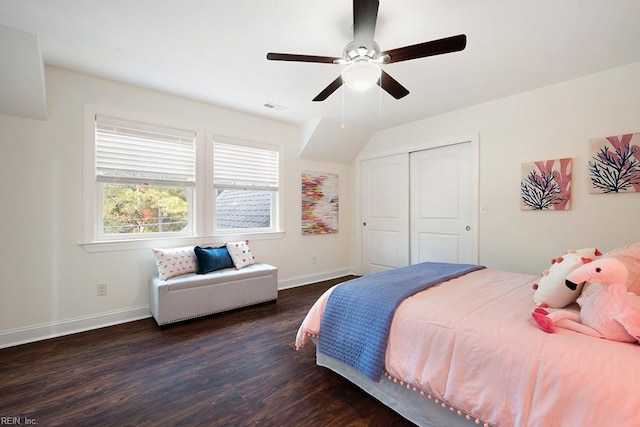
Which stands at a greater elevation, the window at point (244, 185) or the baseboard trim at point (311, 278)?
the window at point (244, 185)

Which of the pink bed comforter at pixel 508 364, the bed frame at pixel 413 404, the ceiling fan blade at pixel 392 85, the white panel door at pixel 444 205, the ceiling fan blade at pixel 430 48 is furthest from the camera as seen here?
the white panel door at pixel 444 205

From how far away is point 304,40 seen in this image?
210cm

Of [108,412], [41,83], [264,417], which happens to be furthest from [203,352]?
[41,83]

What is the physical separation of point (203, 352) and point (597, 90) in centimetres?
420

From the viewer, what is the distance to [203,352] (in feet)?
7.41

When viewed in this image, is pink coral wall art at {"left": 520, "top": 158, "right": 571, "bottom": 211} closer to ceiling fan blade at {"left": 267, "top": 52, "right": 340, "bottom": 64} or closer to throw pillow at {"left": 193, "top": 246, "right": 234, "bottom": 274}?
ceiling fan blade at {"left": 267, "top": 52, "right": 340, "bottom": 64}

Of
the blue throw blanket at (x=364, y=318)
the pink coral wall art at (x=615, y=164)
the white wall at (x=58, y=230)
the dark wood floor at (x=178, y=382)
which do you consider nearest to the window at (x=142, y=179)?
the white wall at (x=58, y=230)

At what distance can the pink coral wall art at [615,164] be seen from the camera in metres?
2.38

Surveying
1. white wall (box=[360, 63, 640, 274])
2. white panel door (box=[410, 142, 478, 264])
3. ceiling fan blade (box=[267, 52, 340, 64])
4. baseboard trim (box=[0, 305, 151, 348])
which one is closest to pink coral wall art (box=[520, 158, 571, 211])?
white wall (box=[360, 63, 640, 274])

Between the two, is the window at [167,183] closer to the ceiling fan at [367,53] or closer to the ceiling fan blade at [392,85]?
the ceiling fan at [367,53]

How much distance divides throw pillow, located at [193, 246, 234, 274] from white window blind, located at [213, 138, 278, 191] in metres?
0.87

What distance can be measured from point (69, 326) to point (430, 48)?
373cm

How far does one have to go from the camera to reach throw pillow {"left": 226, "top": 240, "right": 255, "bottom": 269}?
129 inches

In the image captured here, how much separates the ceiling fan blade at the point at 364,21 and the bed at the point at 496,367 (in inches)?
61.2
